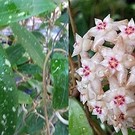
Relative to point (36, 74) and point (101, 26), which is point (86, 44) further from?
point (36, 74)

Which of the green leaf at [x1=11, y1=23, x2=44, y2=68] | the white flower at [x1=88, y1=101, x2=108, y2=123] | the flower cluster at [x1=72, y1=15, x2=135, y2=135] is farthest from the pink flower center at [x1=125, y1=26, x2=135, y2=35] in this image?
the green leaf at [x1=11, y1=23, x2=44, y2=68]

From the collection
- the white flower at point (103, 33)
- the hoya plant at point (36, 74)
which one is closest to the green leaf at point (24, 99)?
the hoya plant at point (36, 74)

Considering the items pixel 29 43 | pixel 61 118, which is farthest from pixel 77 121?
pixel 29 43

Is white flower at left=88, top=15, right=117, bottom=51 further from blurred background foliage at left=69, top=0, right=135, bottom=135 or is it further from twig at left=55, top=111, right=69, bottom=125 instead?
twig at left=55, top=111, right=69, bottom=125

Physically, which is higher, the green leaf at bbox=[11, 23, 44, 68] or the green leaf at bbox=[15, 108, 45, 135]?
the green leaf at bbox=[11, 23, 44, 68]

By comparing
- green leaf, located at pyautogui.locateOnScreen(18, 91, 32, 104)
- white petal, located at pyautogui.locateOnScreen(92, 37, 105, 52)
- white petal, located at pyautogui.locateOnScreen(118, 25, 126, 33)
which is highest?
white petal, located at pyautogui.locateOnScreen(118, 25, 126, 33)

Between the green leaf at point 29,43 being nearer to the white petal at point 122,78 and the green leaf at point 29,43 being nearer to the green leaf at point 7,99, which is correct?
the green leaf at point 7,99
